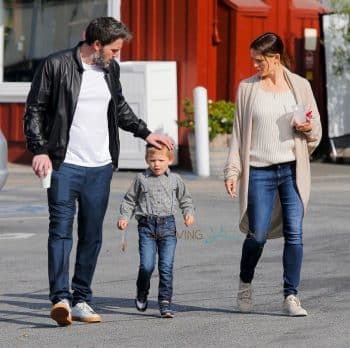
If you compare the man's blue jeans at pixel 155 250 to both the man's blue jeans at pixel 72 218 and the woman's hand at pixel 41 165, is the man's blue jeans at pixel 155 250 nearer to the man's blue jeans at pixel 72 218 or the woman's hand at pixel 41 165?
the man's blue jeans at pixel 72 218

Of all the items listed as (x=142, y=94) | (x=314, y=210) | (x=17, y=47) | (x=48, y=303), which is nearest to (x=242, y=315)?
(x=48, y=303)

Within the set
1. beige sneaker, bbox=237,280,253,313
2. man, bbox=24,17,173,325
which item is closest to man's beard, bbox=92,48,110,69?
man, bbox=24,17,173,325

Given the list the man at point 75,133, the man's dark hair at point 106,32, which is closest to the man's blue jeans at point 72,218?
the man at point 75,133

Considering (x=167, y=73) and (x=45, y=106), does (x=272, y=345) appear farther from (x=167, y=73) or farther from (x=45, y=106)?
(x=167, y=73)

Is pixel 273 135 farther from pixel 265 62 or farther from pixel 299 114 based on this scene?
pixel 265 62

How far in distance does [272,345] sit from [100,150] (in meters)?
1.59

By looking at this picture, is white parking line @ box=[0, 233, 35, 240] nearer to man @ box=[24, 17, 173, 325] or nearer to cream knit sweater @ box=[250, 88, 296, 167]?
man @ box=[24, 17, 173, 325]

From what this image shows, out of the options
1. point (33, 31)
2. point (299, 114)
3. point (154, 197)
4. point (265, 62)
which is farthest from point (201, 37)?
point (299, 114)

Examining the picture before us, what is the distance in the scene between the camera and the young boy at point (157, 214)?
8555 mm

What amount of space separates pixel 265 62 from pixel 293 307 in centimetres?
149

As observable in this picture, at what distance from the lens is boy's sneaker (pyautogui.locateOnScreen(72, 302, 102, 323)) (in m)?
8.38

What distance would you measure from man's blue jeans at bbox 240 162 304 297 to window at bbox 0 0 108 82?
11.9 m

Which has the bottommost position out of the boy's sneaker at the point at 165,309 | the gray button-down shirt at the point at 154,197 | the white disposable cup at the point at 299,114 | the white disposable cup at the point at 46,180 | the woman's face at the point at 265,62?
the boy's sneaker at the point at 165,309

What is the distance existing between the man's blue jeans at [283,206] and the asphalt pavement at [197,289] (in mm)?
371
